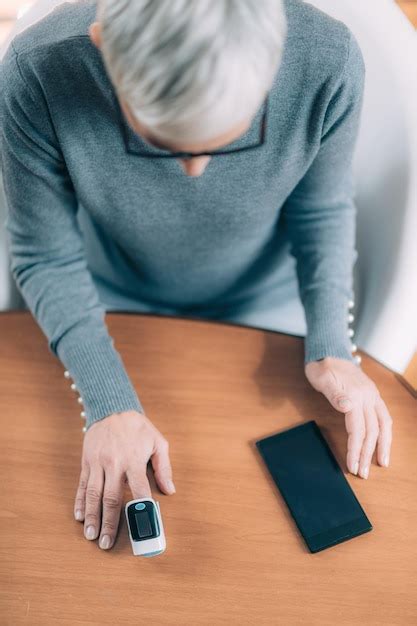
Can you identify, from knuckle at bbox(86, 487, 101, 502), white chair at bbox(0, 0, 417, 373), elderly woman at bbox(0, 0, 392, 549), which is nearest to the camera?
elderly woman at bbox(0, 0, 392, 549)

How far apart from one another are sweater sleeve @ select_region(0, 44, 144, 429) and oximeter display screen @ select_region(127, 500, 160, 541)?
134 mm

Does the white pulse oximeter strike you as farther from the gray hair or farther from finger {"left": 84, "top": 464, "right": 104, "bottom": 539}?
the gray hair

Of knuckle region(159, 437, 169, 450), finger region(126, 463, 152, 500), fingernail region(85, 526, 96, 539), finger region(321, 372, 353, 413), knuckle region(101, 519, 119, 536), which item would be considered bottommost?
fingernail region(85, 526, 96, 539)

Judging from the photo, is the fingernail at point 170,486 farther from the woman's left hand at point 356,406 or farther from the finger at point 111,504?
the woman's left hand at point 356,406

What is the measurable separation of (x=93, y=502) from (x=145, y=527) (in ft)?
0.25

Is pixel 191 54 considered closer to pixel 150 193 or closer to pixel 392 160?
pixel 150 193

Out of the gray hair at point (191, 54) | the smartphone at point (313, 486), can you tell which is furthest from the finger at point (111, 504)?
the gray hair at point (191, 54)

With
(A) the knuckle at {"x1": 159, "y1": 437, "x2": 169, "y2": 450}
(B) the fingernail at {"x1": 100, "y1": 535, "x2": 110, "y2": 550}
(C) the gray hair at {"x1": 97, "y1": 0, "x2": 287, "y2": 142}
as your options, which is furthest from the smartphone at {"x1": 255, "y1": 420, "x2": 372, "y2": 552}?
(C) the gray hair at {"x1": 97, "y1": 0, "x2": 287, "y2": 142}

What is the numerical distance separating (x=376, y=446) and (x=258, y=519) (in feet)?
0.63

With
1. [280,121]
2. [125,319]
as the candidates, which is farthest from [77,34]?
[125,319]

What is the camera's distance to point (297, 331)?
119 centimetres

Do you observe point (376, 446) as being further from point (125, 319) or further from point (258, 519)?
point (125, 319)

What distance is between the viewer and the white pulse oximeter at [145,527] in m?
0.76

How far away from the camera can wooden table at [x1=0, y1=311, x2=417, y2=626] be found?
743 mm
